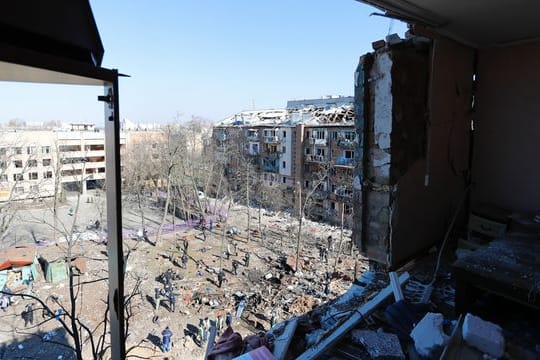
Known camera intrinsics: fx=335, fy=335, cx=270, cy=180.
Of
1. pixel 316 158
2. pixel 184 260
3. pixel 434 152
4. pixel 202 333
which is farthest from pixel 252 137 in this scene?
pixel 434 152

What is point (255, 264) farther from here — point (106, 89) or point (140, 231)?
point (106, 89)

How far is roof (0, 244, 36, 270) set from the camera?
10.8 metres

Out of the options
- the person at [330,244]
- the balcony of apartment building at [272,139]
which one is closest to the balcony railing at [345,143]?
the balcony of apartment building at [272,139]

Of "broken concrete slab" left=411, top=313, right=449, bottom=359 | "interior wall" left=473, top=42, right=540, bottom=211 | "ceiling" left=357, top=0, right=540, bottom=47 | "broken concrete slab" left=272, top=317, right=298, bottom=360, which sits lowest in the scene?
"broken concrete slab" left=272, top=317, right=298, bottom=360

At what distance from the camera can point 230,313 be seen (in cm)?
945

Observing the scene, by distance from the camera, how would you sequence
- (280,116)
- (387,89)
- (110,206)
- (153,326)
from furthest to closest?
(280,116), (153,326), (387,89), (110,206)

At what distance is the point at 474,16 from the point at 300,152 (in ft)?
50.7

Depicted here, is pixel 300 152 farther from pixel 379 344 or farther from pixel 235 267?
pixel 379 344

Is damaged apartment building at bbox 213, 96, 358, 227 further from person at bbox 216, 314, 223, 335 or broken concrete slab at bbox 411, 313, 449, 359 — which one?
broken concrete slab at bbox 411, 313, 449, 359

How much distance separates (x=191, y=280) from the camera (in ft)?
38.2

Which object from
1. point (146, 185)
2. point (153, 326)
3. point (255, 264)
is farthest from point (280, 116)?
point (153, 326)

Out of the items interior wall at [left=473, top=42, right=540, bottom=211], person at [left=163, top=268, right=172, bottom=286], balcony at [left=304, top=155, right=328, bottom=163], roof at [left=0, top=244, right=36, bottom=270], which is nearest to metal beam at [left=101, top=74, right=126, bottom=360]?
interior wall at [left=473, top=42, right=540, bottom=211]

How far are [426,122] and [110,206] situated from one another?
2554mm

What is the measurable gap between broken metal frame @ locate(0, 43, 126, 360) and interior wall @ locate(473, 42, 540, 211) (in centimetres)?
344
